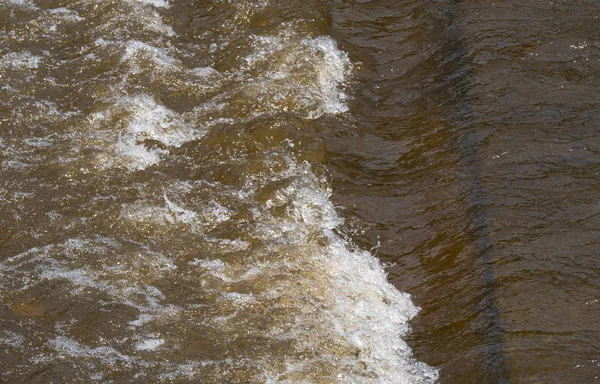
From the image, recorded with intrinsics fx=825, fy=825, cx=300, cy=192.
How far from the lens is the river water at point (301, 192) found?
12.0ft

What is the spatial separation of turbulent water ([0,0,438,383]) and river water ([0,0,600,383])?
13 millimetres

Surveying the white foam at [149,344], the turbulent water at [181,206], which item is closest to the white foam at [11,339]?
the turbulent water at [181,206]

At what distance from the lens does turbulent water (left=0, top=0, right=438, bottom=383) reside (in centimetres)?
369

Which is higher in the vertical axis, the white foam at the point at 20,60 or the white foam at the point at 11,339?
the white foam at the point at 20,60

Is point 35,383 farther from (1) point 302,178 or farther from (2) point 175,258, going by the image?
(1) point 302,178

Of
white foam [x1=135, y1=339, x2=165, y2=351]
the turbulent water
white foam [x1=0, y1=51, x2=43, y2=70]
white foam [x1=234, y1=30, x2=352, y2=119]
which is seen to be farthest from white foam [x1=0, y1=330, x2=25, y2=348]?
white foam [x1=0, y1=51, x2=43, y2=70]

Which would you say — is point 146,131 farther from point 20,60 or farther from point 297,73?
point 20,60

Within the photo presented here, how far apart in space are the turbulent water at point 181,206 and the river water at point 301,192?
0.04 feet

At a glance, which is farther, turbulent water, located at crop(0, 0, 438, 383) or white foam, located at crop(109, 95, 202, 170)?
white foam, located at crop(109, 95, 202, 170)

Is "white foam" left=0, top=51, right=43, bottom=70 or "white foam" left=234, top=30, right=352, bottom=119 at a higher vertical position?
"white foam" left=0, top=51, right=43, bottom=70

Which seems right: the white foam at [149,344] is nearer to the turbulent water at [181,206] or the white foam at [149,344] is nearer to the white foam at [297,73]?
the turbulent water at [181,206]

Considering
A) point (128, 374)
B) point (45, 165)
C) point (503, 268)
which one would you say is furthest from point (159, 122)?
point (503, 268)

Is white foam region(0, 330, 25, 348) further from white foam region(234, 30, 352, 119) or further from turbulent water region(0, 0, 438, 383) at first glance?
white foam region(234, 30, 352, 119)

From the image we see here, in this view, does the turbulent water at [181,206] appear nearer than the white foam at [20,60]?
Yes
